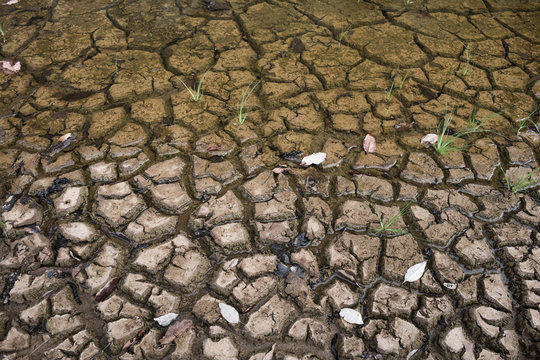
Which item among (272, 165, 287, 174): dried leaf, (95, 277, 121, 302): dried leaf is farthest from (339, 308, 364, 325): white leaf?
(95, 277, 121, 302): dried leaf

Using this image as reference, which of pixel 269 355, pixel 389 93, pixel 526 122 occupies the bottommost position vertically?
pixel 269 355

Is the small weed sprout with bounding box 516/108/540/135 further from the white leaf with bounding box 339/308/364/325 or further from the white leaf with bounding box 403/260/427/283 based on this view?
the white leaf with bounding box 339/308/364/325

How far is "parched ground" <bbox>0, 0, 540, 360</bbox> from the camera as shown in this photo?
1.86 metres

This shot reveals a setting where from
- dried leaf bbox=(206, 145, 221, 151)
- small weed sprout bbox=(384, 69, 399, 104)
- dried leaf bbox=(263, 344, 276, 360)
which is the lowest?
dried leaf bbox=(263, 344, 276, 360)

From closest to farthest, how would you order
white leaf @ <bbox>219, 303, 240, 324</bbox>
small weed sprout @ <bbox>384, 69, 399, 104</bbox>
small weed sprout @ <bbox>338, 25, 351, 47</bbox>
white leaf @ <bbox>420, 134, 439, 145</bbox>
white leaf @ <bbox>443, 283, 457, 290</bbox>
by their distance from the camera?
1. white leaf @ <bbox>219, 303, 240, 324</bbox>
2. white leaf @ <bbox>443, 283, 457, 290</bbox>
3. white leaf @ <bbox>420, 134, 439, 145</bbox>
4. small weed sprout @ <bbox>384, 69, 399, 104</bbox>
5. small weed sprout @ <bbox>338, 25, 351, 47</bbox>

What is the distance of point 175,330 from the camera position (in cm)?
183

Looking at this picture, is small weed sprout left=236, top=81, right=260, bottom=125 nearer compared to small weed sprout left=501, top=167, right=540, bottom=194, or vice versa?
small weed sprout left=501, top=167, right=540, bottom=194

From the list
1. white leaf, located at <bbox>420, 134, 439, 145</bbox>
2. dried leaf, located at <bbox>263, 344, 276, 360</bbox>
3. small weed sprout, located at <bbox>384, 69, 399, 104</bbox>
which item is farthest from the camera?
small weed sprout, located at <bbox>384, 69, 399, 104</bbox>

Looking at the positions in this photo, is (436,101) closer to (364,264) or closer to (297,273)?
(364,264)

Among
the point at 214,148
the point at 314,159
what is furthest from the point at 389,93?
the point at 214,148

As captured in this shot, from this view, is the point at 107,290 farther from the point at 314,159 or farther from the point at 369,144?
the point at 369,144

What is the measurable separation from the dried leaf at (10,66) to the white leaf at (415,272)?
300 centimetres

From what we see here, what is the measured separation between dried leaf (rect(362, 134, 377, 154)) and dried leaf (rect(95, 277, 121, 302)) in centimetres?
157

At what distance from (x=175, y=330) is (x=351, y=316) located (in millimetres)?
767
